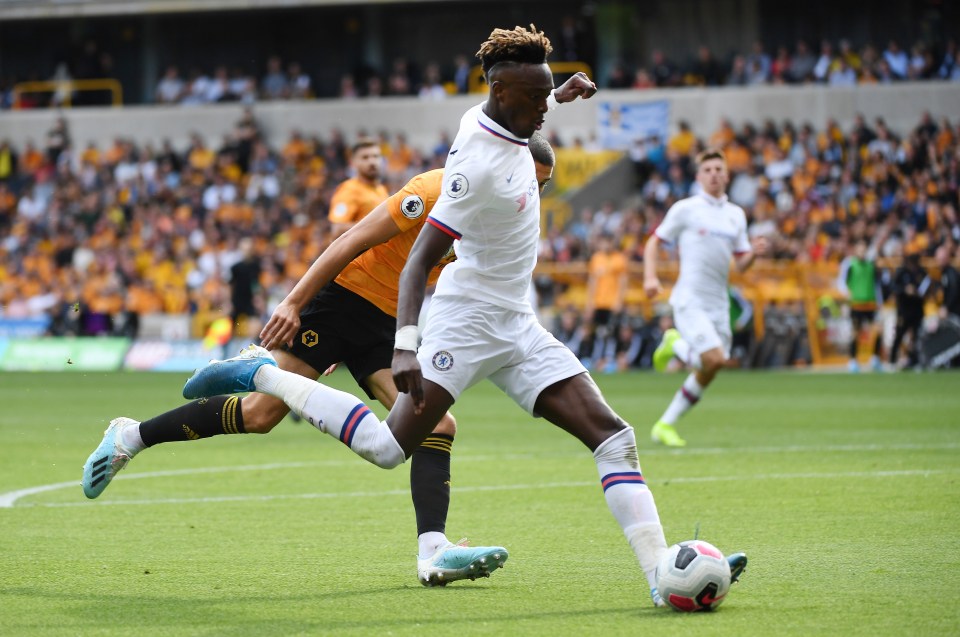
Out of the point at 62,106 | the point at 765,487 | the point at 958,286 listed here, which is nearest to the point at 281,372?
the point at 765,487

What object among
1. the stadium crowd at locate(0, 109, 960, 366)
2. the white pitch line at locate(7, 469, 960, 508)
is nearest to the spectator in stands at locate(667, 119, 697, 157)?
the stadium crowd at locate(0, 109, 960, 366)

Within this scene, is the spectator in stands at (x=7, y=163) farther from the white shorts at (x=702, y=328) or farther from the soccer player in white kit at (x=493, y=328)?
the soccer player in white kit at (x=493, y=328)

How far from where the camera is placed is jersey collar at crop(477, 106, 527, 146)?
5.68 m

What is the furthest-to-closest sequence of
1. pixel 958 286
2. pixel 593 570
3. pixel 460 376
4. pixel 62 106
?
pixel 62 106
pixel 958 286
pixel 593 570
pixel 460 376

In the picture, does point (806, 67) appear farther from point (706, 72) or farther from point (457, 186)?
point (457, 186)

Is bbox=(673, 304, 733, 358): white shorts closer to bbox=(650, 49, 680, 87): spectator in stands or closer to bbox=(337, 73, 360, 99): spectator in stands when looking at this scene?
bbox=(650, 49, 680, 87): spectator in stands

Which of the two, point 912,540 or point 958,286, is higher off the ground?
point 912,540

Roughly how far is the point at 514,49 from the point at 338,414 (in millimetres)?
1609

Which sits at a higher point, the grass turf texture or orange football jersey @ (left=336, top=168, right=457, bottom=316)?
orange football jersey @ (left=336, top=168, right=457, bottom=316)

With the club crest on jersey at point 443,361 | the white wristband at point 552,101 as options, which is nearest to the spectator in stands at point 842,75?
the white wristband at point 552,101

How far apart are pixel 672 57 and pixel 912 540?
32.3 m

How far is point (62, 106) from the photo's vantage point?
41750mm

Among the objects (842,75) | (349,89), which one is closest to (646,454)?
(842,75)

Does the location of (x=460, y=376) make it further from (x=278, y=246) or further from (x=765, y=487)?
(x=278, y=246)
